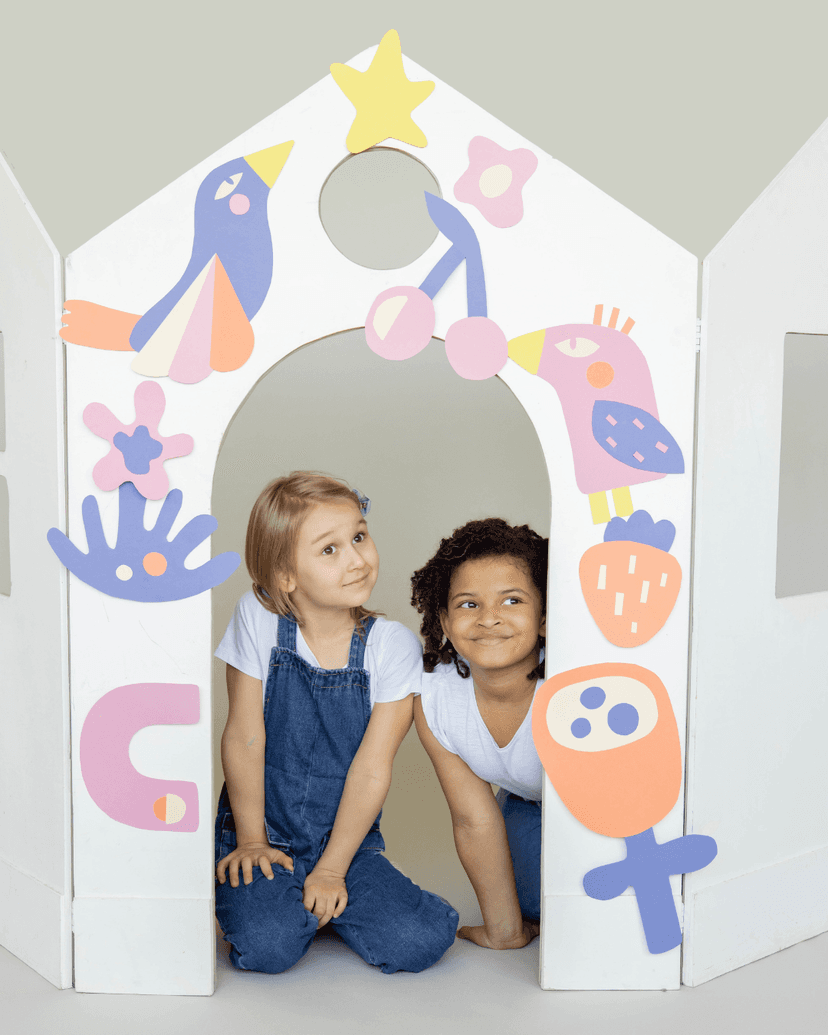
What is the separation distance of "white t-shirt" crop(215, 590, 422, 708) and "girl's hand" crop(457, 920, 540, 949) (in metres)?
0.51

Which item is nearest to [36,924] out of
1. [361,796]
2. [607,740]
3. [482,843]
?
[361,796]

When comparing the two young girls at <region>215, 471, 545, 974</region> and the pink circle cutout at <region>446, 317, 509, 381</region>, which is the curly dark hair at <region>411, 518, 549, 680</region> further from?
the pink circle cutout at <region>446, 317, 509, 381</region>

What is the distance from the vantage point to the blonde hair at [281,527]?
85.0 inches

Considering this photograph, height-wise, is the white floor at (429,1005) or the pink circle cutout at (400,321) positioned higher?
the pink circle cutout at (400,321)

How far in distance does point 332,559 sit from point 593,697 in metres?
0.60

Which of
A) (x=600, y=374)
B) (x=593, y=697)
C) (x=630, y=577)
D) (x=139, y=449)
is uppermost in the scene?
(x=600, y=374)

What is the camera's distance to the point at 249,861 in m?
2.12

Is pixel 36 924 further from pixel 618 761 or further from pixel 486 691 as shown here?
pixel 618 761

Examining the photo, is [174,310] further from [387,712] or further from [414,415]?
[414,415]

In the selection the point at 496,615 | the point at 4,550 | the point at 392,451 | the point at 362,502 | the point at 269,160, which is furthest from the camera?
the point at 392,451

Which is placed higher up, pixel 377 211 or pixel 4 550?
pixel 377 211

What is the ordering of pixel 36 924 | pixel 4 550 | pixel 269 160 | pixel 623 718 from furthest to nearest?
1. pixel 4 550
2. pixel 36 924
3. pixel 623 718
4. pixel 269 160

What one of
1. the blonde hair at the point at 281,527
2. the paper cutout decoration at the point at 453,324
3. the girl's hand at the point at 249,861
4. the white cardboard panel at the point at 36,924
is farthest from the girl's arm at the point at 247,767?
the paper cutout decoration at the point at 453,324

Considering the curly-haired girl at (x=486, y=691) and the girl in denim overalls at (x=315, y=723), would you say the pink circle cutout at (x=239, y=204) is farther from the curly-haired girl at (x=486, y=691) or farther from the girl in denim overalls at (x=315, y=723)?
the curly-haired girl at (x=486, y=691)
